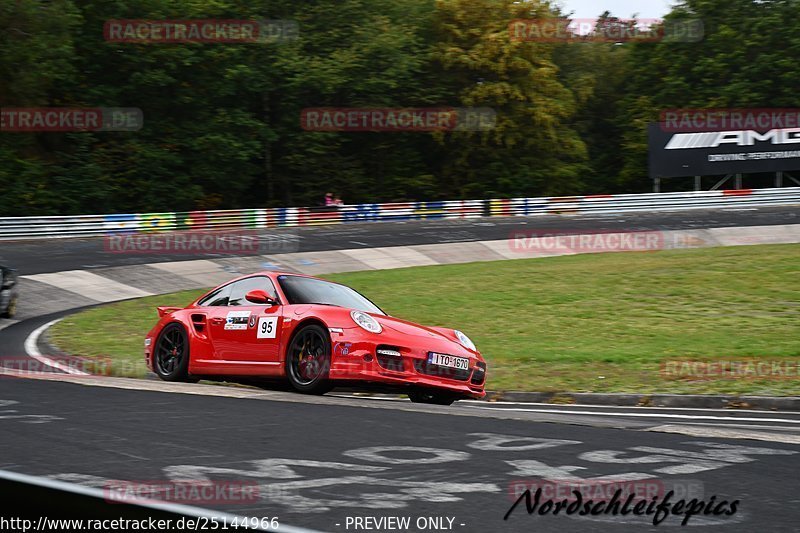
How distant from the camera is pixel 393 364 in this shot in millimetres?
9352

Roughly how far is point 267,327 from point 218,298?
48.9 inches

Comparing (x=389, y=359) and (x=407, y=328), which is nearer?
(x=389, y=359)

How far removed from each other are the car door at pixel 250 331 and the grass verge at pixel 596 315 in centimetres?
300

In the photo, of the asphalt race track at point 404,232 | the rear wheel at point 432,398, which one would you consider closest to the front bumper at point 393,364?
the rear wheel at point 432,398

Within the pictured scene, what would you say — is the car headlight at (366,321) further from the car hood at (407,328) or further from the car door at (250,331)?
the car door at (250,331)

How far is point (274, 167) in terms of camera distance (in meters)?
56.8

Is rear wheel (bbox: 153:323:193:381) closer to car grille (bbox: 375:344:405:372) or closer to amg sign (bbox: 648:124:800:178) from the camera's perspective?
car grille (bbox: 375:344:405:372)

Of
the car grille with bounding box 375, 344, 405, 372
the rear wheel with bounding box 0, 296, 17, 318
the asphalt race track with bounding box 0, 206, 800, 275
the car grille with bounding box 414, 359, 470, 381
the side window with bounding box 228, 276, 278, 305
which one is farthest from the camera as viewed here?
A: the asphalt race track with bounding box 0, 206, 800, 275

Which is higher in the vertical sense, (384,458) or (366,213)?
(366,213)

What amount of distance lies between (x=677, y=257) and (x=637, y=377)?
17.9 m

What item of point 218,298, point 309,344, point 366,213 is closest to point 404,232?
point 366,213

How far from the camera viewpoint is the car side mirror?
9.99m

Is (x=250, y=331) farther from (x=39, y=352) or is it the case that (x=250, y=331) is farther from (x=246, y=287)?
(x=39, y=352)

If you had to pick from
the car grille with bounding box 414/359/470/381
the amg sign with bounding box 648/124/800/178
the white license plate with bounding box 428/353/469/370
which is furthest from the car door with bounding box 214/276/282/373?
the amg sign with bounding box 648/124/800/178
